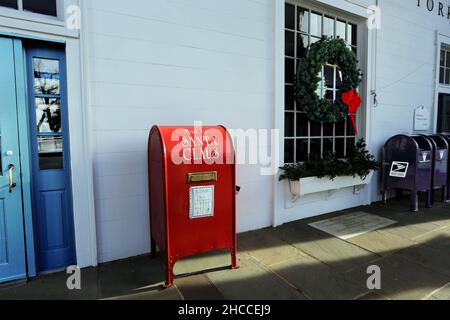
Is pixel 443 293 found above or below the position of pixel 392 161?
below

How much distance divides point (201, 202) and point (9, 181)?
1.67m

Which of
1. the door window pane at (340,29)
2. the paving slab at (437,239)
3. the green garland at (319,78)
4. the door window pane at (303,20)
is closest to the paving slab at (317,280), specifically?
the paving slab at (437,239)

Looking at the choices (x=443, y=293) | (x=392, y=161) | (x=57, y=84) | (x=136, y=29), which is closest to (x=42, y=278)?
(x=57, y=84)

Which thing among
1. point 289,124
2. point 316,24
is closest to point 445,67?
point 316,24

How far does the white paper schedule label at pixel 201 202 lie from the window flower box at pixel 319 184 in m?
1.67

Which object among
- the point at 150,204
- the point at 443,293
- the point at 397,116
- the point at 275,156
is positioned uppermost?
the point at 397,116

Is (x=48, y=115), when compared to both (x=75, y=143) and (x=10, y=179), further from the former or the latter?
(x=10, y=179)

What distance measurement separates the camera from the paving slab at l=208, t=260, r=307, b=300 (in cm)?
228

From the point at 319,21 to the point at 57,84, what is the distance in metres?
3.65

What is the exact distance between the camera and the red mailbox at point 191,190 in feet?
7.68

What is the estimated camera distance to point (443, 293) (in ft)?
7.52

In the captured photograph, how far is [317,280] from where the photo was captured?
2.51 meters

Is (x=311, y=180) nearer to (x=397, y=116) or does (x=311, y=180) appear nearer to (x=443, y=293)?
(x=443, y=293)

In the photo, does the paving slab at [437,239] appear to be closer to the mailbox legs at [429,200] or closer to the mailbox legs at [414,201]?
the mailbox legs at [414,201]
